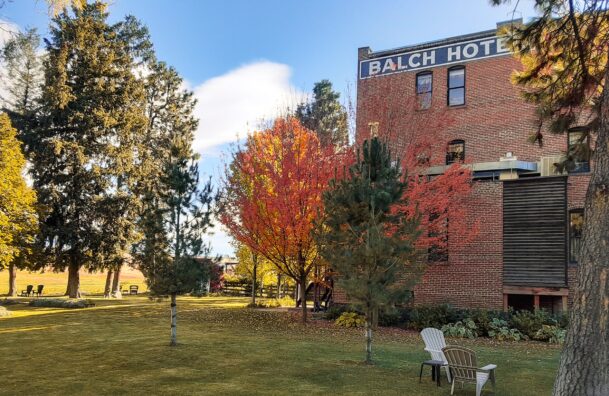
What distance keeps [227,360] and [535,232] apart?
43.1 feet

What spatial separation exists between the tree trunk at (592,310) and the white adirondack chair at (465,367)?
1.49 meters

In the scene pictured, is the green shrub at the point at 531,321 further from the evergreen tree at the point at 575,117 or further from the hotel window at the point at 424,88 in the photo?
the hotel window at the point at 424,88

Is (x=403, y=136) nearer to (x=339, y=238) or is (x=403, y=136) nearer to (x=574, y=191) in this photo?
(x=574, y=191)

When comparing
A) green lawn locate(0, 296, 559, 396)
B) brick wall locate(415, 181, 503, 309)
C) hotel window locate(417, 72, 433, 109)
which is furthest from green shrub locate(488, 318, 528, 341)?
hotel window locate(417, 72, 433, 109)

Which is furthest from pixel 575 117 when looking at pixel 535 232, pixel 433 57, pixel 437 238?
pixel 433 57

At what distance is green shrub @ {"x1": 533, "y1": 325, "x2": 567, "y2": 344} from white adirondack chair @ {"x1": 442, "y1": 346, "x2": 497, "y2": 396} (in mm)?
8888

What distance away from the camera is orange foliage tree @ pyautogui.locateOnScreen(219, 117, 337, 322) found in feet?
58.1

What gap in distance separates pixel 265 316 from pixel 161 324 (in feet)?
14.8

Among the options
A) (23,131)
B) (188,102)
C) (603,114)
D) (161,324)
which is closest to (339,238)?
(603,114)

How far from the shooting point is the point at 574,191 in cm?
1877

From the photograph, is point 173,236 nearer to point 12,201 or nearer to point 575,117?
point 575,117

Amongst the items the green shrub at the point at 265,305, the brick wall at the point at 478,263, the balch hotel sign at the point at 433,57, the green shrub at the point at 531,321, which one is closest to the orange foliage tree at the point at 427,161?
the brick wall at the point at 478,263

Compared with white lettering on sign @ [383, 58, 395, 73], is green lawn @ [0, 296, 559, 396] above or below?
below

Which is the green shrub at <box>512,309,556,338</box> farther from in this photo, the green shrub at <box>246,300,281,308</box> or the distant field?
the distant field
